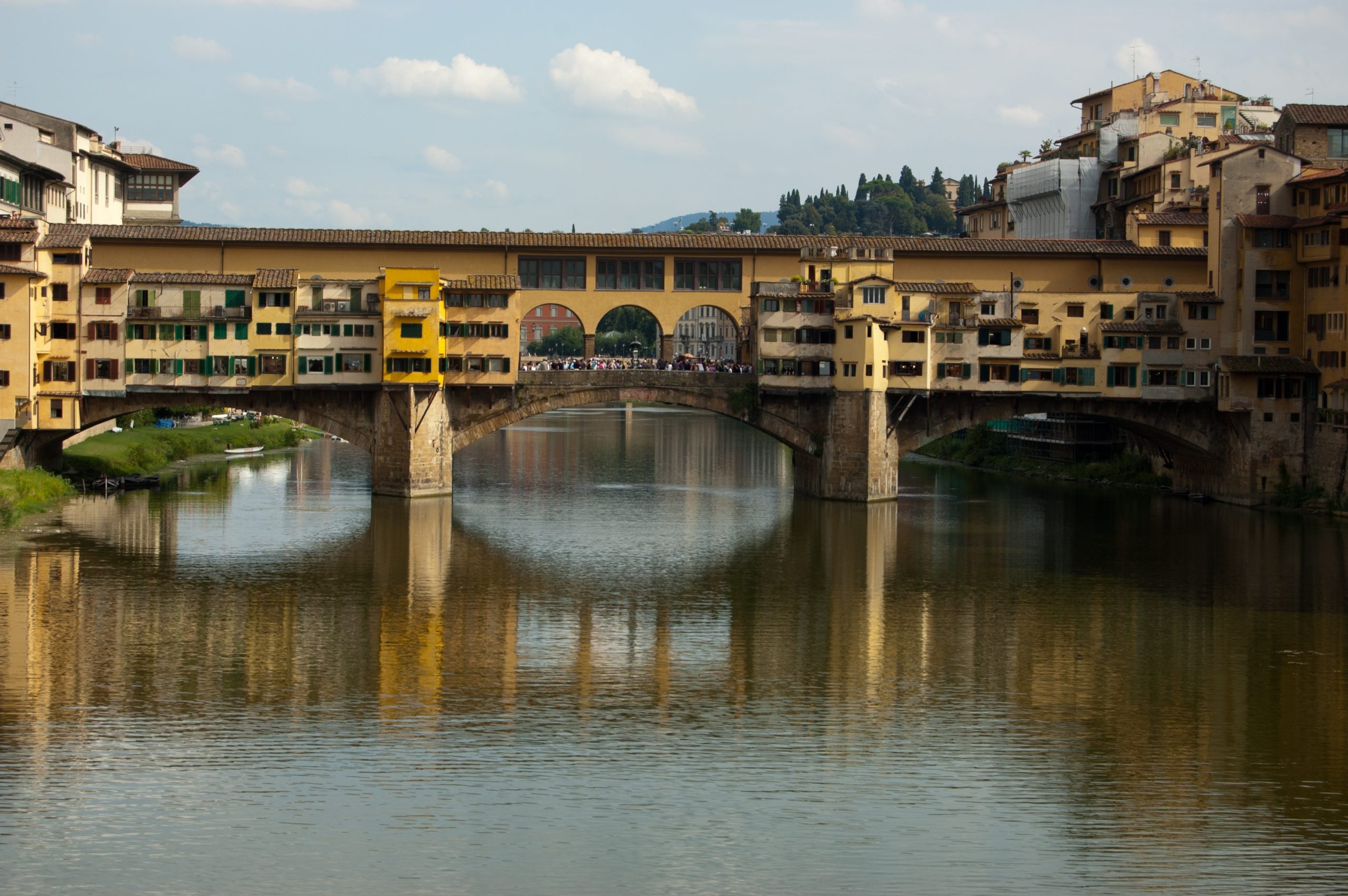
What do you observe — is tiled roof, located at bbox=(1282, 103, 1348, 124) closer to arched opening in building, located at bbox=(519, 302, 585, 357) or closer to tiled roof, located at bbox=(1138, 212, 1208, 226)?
tiled roof, located at bbox=(1138, 212, 1208, 226)

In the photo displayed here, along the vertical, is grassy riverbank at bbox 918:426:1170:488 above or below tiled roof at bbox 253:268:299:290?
below

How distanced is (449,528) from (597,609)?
49.8ft

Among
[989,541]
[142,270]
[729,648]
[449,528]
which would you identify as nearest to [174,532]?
[449,528]

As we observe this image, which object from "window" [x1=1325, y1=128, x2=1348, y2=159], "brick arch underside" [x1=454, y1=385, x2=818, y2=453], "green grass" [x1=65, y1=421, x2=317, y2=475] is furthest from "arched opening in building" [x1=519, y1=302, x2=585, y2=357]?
"window" [x1=1325, y1=128, x2=1348, y2=159]

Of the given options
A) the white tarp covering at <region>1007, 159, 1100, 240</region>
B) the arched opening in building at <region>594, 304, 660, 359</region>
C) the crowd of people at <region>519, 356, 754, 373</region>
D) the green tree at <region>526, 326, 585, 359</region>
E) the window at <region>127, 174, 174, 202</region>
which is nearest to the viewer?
the crowd of people at <region>519, 356, 754, 373</region>

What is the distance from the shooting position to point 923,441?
6556 cm

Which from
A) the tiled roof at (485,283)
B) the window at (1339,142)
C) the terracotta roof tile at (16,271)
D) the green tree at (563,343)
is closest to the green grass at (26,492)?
the terracotta roof tile at (16,271)

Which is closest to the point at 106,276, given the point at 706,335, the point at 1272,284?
the point at 1272,284

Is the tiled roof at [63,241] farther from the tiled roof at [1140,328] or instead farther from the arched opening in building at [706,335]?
the arched opening in building at [706,335]

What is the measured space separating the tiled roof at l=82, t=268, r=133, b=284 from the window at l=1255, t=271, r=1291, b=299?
145 ft

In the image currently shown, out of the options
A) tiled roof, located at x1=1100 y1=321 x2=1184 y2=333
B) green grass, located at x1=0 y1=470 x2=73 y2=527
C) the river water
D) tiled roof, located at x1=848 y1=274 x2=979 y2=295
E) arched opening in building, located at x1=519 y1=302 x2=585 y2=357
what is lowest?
the river water

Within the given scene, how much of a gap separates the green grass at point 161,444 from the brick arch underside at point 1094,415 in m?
33.7

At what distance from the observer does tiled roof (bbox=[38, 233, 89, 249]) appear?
59.0m

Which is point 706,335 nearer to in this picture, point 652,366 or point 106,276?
point 652,366
